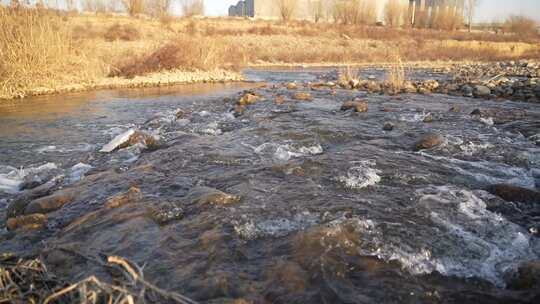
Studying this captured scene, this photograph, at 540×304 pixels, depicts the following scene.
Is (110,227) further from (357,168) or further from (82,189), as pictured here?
(357,168)

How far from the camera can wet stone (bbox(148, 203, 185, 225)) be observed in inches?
149

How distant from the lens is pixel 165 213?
391 cm

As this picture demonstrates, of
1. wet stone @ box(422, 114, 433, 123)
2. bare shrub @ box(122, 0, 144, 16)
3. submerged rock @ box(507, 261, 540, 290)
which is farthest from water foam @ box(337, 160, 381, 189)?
bare shrub @ box(122, 0, 144, 16)

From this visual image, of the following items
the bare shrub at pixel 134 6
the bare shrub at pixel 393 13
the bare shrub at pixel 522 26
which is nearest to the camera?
the bare shrub at pixel 134 6

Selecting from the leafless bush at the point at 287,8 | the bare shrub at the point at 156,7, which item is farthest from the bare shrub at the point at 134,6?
the leafless bush at the point at 287,8

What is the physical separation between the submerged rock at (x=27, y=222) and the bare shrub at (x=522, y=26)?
58003 mm

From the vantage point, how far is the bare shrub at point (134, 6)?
4184 centimetres

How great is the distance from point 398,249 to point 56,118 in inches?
385

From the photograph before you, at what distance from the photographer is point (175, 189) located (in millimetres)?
4629

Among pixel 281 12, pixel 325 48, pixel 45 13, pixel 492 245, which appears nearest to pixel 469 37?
pixel 325 48

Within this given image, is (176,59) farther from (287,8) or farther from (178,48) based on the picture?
(287,8)

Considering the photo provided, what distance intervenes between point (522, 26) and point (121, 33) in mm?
49928

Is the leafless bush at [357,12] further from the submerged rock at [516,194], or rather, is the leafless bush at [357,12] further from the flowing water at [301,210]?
the submerged rock at [516,194]

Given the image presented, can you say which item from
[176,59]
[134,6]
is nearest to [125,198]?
[176,59]
